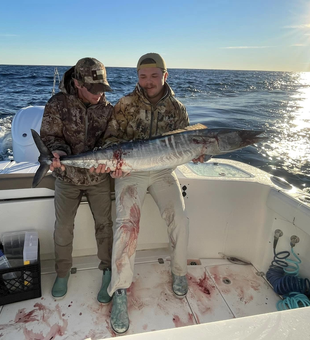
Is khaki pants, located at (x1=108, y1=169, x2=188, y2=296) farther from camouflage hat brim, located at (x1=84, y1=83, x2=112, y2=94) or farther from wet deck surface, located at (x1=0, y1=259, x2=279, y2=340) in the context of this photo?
camouflage hat brim, located at (x1=84, y1=83, x2=112, y2=94)

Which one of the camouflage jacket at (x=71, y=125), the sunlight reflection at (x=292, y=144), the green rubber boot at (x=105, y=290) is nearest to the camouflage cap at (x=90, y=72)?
the camouflage jacket at (x=71, y=125)

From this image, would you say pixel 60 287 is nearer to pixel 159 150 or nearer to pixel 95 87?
pixel 159 150

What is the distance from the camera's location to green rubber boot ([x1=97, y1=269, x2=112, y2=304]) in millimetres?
2415

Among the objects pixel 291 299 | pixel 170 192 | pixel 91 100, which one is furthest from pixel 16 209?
pixel 291 299

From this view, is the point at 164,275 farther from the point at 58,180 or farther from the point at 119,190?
the point at 58,180

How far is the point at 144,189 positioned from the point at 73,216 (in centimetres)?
72

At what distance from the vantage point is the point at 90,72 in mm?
2334

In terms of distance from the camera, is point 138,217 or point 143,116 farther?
point 143,116

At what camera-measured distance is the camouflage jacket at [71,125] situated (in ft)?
7.96

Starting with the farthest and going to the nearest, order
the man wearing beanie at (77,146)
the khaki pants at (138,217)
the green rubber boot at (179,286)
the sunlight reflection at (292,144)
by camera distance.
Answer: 1. the sunlight reflection at (292,144)
2. the green rubber boot at (179,286)
3. the man wearing beanie at (77,146)
4. the khaki pants at (138,217)

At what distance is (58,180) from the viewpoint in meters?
2.54

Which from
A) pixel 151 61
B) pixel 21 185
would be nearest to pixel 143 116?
pixel 151 61

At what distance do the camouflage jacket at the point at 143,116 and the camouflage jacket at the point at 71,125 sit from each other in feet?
0.61

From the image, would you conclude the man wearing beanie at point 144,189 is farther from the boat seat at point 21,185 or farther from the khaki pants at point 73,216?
the boat seat at point 21,185
